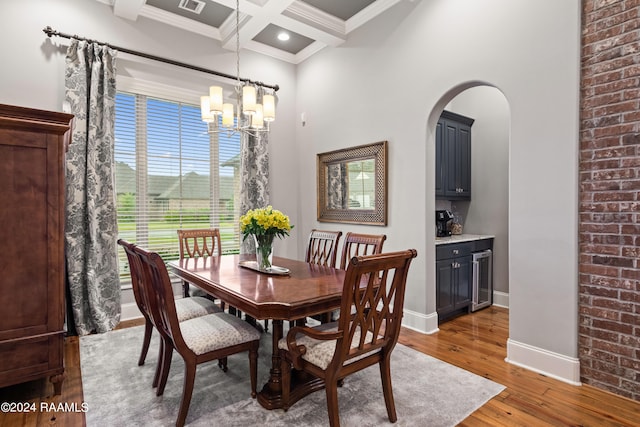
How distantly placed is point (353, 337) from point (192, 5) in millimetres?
3755

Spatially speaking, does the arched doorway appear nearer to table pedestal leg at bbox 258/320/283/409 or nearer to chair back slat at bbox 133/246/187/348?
table pedestal leg at bbox 258/320/283/409

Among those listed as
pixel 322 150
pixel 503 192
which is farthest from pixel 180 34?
pixel 503 192

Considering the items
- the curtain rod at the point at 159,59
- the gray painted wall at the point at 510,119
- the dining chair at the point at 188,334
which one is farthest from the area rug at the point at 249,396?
the curtain rod at the point at 159,59

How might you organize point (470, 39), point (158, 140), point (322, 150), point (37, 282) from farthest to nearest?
1. point (322, 150)
2. point (158, 140)
3. point (470, 39)
4. point (37, 282)

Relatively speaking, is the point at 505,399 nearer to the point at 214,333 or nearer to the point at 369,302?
the point at 369,302

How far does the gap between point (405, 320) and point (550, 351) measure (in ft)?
4.39

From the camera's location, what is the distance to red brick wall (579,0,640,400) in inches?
86.7

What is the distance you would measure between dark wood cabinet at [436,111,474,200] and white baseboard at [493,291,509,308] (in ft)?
4.02

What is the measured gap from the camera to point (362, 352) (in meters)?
1.82

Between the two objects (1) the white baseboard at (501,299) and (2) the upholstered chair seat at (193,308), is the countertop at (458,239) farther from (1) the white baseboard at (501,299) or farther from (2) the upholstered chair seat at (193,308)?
(2) the upholstered chair seat at (193,308)

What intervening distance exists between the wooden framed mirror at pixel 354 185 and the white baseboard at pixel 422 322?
0.99 m

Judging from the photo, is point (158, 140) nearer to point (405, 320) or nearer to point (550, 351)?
point (405, 320)

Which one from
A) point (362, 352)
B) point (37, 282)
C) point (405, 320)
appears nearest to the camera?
point (362, 352)

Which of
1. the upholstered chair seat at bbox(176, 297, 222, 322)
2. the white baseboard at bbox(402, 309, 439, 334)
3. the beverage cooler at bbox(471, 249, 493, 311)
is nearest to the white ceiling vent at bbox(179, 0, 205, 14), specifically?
the upholstered chair seat at bbox(176, 297, 222, 322)
